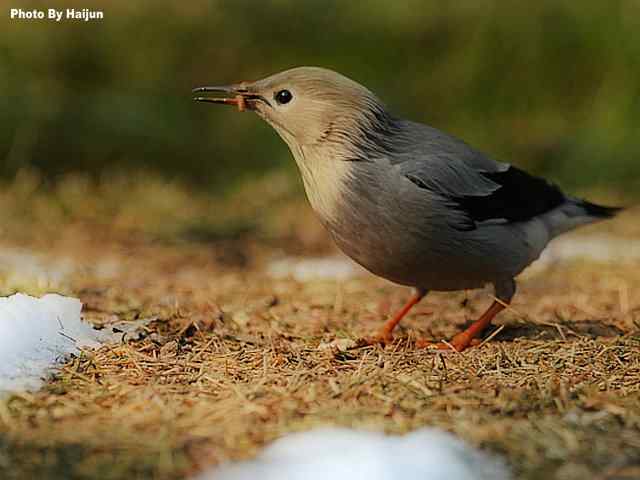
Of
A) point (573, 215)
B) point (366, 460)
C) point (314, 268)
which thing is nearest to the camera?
point (366, 460)

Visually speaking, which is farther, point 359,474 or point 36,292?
point 36,292

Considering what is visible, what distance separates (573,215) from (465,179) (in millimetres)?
1158

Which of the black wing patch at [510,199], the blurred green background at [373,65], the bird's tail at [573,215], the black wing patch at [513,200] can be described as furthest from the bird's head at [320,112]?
the blurred green background at [373,65]

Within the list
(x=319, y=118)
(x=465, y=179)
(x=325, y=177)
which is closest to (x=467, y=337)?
(x=465, y=179)

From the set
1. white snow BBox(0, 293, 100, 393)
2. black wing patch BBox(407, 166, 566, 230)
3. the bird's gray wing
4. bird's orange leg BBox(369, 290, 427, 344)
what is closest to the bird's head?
the bird's gray wing

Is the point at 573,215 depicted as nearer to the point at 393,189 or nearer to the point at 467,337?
the point at 467,337

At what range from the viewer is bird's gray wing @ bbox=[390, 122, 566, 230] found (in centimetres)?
420

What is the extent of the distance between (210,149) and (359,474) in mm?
7112

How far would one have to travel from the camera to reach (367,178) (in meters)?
4.08

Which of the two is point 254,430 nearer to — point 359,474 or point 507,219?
point 359,474

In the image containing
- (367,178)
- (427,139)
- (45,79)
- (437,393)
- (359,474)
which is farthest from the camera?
(45,79)

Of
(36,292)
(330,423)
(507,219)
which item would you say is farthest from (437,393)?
(36,292)

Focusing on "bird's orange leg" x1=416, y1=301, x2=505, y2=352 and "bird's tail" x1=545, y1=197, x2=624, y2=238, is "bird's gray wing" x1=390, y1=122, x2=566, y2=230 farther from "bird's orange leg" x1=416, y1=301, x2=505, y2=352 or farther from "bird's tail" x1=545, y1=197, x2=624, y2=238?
"bird's orange leg" x1=416, y1=301, x2=505, y2=352

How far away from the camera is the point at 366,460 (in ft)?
8.77
